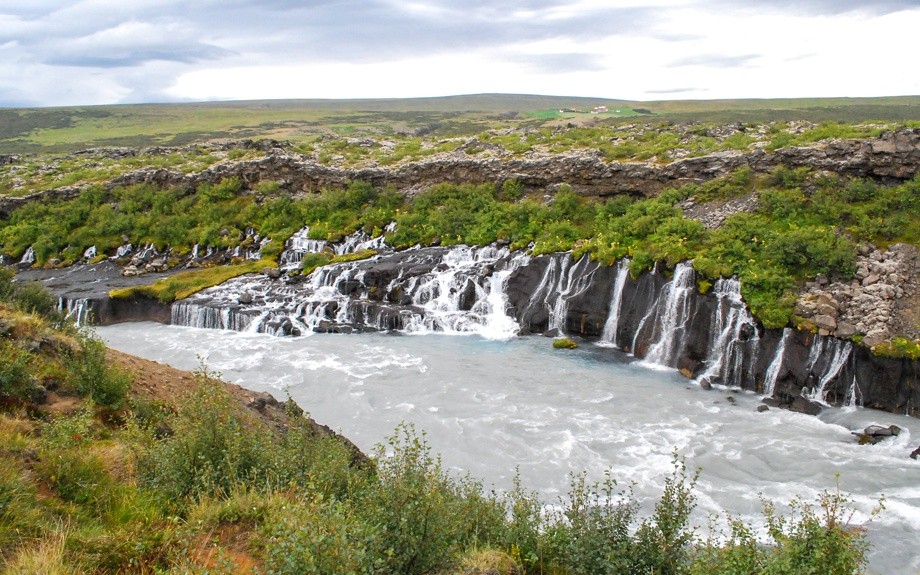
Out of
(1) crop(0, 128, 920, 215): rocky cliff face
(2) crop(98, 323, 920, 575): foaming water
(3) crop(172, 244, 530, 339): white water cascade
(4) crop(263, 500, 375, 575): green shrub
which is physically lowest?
(2) crop(98, 323, 920, 575): foaming water

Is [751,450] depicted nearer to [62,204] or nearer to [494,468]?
[494,468]

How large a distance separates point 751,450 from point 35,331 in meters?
16.8

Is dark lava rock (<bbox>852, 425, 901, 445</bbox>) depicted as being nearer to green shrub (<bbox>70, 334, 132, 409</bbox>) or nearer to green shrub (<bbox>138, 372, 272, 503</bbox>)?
green shrub (<bbox>138, 372, 272, 503</bbox>)

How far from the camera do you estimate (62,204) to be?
4291 centimetres

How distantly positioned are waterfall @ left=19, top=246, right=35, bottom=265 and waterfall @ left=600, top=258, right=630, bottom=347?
34616 millimetres

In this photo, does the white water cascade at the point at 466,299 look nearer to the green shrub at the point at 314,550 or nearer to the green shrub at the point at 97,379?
the green shrub at the point at 97,379

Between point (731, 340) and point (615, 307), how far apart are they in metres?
4.77

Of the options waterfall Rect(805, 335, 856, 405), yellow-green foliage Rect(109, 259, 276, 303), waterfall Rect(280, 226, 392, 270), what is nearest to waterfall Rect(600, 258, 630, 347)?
waterfall Rect(805, 335, 856, 405)

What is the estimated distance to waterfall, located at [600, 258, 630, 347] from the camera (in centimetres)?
2447

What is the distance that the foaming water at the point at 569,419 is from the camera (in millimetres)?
14539

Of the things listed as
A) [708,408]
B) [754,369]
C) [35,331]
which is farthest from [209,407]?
[754,369]

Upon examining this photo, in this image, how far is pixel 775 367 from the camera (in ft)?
65.7

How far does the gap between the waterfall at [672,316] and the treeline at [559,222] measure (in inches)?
22.5

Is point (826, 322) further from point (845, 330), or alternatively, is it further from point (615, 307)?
point (615, 307)
